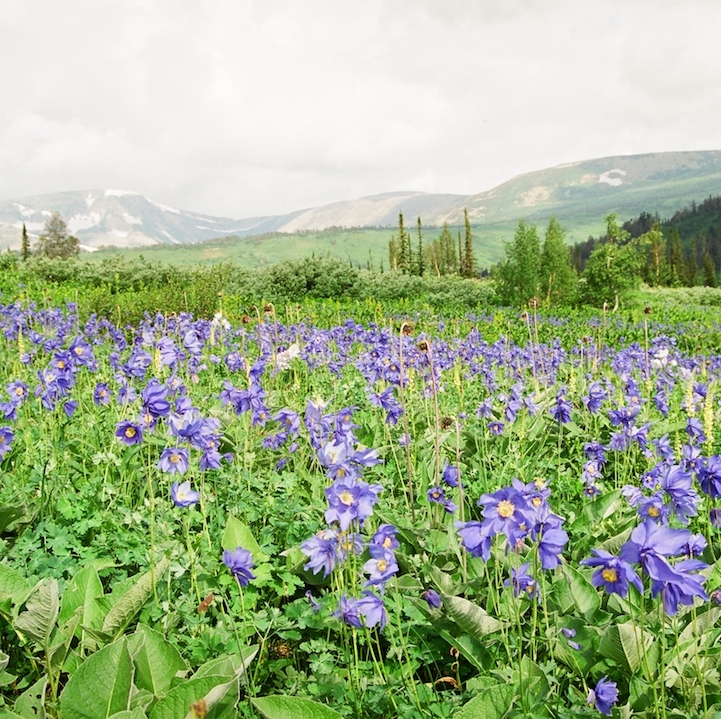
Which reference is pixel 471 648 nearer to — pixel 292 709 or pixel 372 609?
pixel 372 609

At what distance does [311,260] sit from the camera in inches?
792

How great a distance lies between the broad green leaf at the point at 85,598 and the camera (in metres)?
2.18

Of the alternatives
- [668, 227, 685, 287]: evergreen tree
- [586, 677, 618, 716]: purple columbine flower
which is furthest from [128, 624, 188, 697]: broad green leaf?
[668, 227, 685, 287]: evergreen tree

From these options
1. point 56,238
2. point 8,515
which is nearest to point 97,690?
point 8,515

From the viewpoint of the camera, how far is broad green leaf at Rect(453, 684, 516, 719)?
1.67 meters

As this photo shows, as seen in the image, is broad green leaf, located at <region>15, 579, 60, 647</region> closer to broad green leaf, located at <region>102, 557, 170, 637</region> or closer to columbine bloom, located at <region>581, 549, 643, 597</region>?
broad green leaf, located at <region>102, 557, 170, 637</region>

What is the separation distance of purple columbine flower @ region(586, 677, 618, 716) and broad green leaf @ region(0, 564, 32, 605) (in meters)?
1.86

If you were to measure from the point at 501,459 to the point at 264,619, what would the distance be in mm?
2070

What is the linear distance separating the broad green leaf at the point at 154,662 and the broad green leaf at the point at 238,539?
654mm

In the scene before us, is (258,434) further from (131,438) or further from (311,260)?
(311,260)

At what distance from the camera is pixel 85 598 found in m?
2.22

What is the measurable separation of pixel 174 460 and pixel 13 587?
0.69 meters

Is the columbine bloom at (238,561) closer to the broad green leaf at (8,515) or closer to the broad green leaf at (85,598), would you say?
the broad green leaf at (85,598)

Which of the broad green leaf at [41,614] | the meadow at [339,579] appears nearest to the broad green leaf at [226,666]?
the meadow at [339,579]
